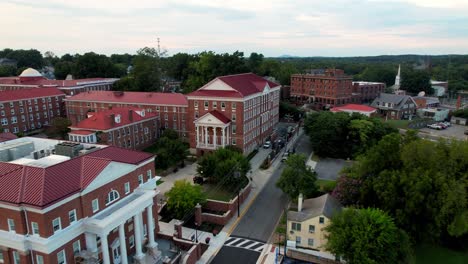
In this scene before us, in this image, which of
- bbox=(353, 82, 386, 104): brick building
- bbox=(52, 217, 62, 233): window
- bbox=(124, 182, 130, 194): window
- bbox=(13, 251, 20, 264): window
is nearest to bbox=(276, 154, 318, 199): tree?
bbox=(124, 182, 130, 194): window

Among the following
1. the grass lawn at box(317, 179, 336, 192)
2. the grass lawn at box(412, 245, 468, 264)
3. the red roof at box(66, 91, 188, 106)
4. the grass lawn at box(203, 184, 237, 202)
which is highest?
the red roof at box(66, 91, 188, 106)

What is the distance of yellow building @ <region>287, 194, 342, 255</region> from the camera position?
29922 mm

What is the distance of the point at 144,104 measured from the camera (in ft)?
224

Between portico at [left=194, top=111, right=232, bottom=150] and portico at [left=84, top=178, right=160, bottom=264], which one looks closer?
portico at [left=84, top=178, right=160, bottom=264]

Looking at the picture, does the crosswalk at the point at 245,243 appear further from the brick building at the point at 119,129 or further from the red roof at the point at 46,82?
the red roof at the point at 46,82

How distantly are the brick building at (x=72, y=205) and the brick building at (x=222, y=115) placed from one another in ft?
87.9

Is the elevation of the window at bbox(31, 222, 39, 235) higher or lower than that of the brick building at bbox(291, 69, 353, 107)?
lower

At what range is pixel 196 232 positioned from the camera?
33.7 m

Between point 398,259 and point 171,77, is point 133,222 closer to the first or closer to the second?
point 398,259

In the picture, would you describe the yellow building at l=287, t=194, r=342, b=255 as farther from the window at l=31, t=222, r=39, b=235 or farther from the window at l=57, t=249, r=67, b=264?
the window at l=31, t=222, r=39, b=235

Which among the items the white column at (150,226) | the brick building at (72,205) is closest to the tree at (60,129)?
the brick building at (72,205)

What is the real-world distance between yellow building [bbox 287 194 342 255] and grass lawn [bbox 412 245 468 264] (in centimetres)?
896

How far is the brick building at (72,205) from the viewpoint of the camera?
2173 centimetres

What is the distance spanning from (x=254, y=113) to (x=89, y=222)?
41.4m
